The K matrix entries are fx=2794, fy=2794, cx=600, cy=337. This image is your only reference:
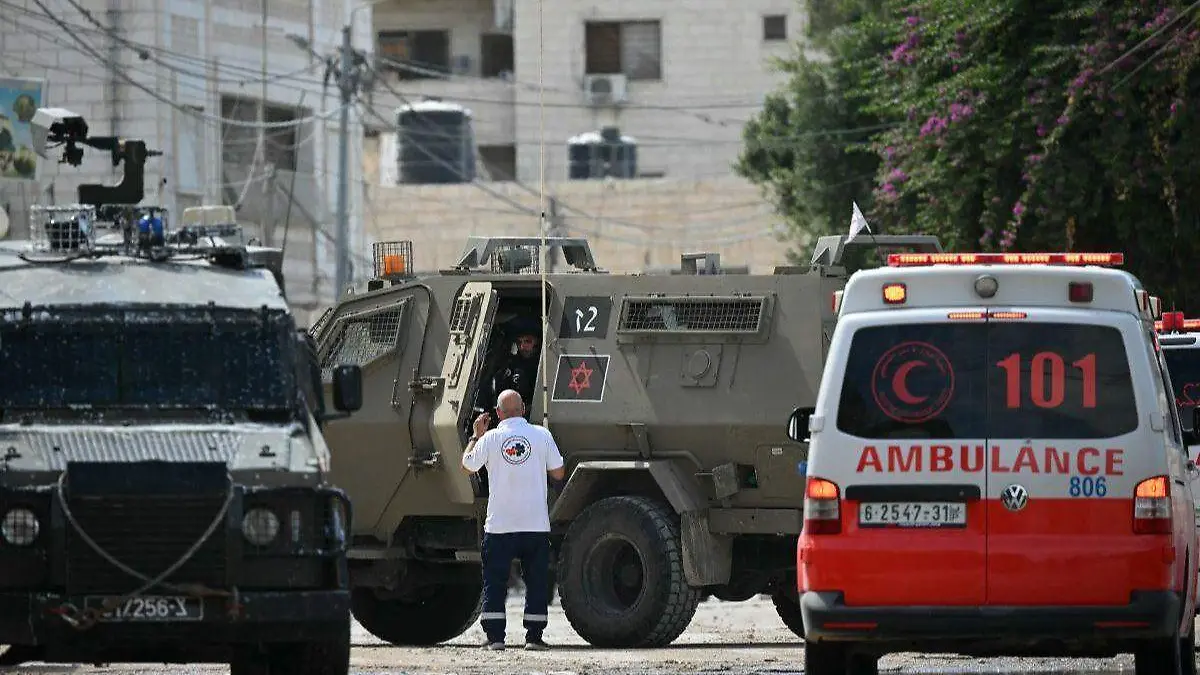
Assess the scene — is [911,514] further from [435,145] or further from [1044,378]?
[435,145]

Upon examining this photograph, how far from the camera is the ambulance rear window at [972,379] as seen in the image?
479 inches

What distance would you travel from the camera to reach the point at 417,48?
2516 inches

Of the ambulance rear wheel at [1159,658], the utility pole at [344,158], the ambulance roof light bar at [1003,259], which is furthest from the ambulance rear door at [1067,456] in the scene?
the utility pole at [344,158]

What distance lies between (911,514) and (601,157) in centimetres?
4160

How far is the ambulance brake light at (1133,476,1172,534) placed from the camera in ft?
39.5

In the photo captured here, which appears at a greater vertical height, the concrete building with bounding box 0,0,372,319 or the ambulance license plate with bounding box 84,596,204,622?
the concrete building with bounding box 0,0,372,319

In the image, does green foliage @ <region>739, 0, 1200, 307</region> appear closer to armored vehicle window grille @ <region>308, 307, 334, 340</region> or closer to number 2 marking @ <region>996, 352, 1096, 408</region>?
armored vehicle window grille @ <region>308, 307, 334, 340</region>

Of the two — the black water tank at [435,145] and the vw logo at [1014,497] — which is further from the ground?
the black water tank at [435,145]

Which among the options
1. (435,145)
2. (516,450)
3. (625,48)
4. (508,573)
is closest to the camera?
(516,450)

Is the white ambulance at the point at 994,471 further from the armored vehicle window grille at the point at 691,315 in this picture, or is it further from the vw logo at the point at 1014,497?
the armored vehicle window grille at the point at 691,315

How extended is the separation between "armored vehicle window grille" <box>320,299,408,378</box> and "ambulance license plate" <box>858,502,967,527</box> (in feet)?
23.0

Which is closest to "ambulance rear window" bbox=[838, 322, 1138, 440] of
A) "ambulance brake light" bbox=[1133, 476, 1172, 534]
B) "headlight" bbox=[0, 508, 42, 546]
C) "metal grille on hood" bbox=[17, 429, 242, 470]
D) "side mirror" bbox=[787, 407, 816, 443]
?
"ambulance brake light" bbox=[1133, 476, 1172, 534]

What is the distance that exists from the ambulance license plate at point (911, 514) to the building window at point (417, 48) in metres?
51.6

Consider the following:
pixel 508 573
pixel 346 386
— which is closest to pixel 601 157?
pixel 508 573
